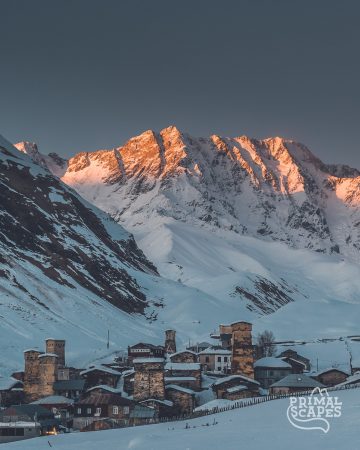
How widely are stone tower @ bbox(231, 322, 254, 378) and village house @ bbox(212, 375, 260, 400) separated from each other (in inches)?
164

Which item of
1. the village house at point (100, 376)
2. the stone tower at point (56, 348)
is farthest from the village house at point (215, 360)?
the stone tower at point (56, 348)

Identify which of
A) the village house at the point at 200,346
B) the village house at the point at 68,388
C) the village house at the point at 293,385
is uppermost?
the village house at the point at 200,346

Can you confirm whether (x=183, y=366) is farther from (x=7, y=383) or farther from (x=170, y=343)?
(x=170, y=343)

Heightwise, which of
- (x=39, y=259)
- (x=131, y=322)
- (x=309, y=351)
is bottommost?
(x=309, y=351)

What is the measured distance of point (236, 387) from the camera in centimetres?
9256

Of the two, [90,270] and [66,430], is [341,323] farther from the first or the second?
[66,430]

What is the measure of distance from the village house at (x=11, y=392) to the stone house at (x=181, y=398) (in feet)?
58.3

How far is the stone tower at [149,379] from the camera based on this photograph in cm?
8700

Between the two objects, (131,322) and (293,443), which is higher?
(131,322)

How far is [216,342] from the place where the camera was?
144 m

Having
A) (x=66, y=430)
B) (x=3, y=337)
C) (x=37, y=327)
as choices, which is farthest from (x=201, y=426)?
(x=37, y=327)

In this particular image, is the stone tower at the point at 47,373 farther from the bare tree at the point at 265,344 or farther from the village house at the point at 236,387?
the bare tree at the point at 265,344

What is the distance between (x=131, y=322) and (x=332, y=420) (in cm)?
12474

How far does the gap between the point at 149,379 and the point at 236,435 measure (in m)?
40.7
